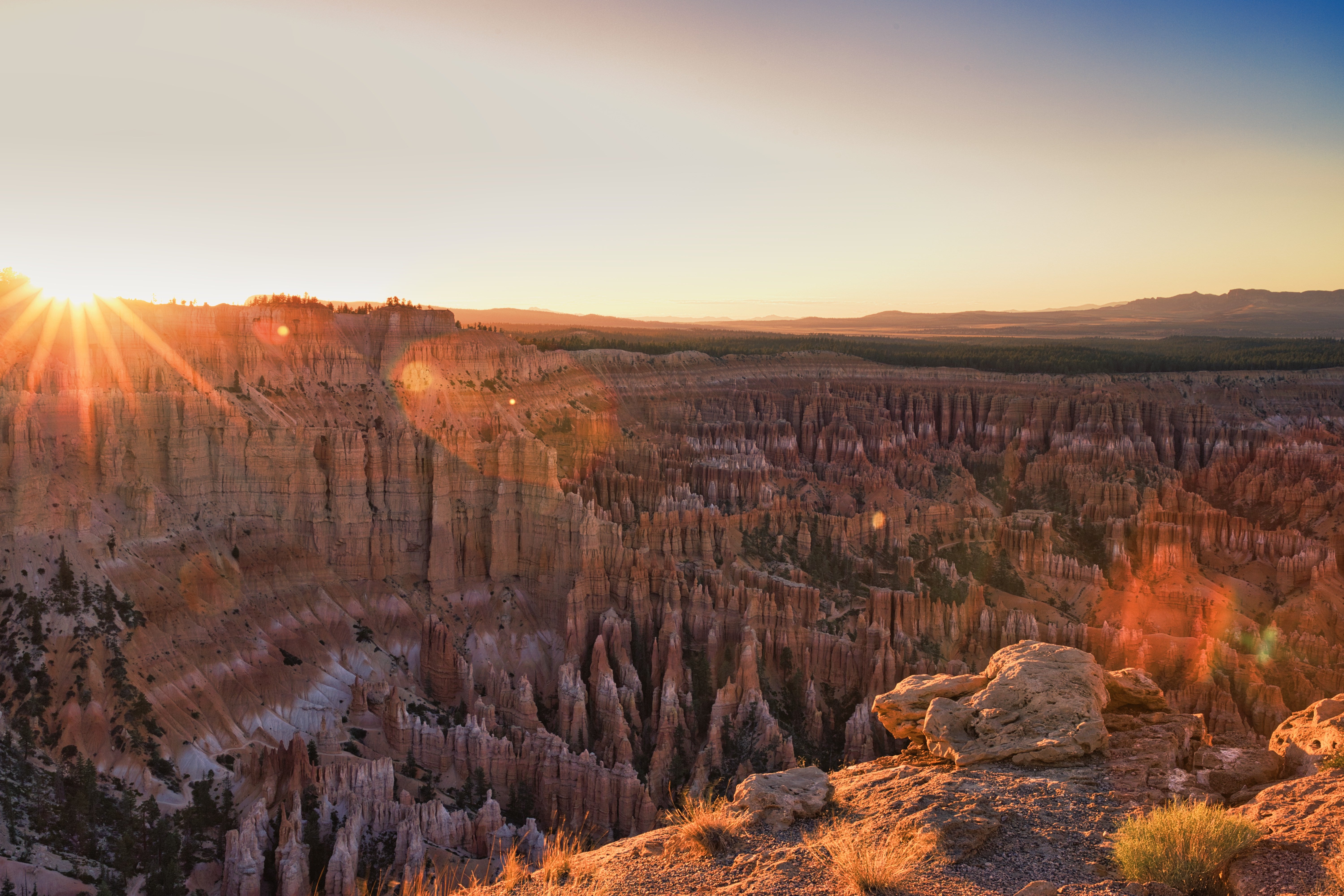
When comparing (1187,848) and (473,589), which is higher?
(1187,848)

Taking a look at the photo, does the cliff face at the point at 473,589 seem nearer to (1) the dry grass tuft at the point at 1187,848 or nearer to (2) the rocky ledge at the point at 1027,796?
(2) the rocky ledge at the point at 1027,796

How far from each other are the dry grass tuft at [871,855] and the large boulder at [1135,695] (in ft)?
17.2

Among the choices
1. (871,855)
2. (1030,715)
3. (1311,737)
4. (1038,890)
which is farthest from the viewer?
(1030,715)

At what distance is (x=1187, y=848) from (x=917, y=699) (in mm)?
6389

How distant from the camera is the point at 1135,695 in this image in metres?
14.3

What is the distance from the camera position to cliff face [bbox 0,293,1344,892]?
28359 millimetres

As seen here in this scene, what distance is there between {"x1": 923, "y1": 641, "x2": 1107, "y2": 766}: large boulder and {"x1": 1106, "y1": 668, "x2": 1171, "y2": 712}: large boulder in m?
0.21

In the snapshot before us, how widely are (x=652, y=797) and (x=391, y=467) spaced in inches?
744

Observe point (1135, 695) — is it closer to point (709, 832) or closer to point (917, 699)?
point (917, 699)

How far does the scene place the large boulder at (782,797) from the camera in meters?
12.2

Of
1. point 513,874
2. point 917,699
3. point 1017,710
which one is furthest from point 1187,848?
point 513,874

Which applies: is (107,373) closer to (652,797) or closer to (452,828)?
(452,828)

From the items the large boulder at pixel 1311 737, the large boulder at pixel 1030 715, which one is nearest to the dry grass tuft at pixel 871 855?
the large boulder at pixel 1030 715

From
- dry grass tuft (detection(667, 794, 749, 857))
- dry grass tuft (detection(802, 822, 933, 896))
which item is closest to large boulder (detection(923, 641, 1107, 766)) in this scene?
dry grass tuft (detection(802, 822, 933, 896))
